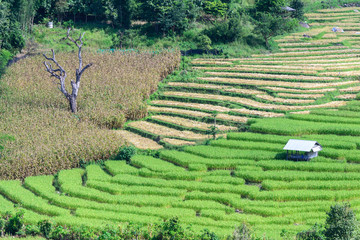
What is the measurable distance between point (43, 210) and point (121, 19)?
131ft

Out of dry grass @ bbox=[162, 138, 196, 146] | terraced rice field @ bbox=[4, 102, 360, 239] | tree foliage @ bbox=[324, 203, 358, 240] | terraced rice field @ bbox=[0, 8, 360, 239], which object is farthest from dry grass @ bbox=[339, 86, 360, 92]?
tree foliage @ bbox=[324, 203, 358, 240]

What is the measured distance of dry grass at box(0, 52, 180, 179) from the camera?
128 ft

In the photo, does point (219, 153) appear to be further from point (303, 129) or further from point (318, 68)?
point (318, 68)

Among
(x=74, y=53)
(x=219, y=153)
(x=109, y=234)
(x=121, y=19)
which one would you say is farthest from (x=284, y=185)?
(x=121, y=19)

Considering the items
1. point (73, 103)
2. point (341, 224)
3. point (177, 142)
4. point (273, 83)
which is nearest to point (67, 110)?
point (73, 103)

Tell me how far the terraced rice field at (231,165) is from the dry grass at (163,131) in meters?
0.08

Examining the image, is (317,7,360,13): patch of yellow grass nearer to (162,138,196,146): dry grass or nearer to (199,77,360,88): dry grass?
(199,77,360,88): dry grass

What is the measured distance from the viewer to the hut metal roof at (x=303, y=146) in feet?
121

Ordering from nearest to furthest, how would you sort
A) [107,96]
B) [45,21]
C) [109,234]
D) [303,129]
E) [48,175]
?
1. [109,234]
2. [48,175]
3. [303,129]
4. [107,96]
5. [45,21]

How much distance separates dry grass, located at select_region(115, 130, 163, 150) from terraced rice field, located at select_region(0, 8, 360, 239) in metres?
0.08

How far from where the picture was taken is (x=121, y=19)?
2680 inches

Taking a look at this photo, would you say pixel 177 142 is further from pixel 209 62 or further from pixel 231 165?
pixel 209 62

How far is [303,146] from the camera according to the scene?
1460 inches

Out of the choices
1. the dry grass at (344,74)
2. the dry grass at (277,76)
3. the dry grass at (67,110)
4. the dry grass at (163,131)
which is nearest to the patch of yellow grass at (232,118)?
the dry grass at (163,131)
